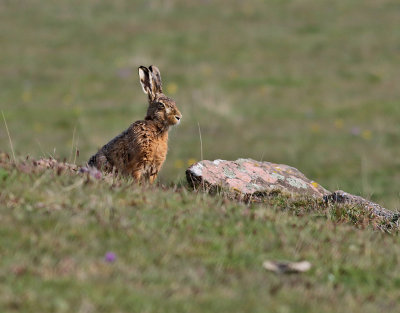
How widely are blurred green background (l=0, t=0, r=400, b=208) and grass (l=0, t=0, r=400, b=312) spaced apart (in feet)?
0.31

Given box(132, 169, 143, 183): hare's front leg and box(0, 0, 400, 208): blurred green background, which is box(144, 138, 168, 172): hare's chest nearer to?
box(132, 169, 143, 183): hare's front leg

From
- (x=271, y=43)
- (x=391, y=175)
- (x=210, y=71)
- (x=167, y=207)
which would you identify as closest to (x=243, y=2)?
(x=271, y=43)

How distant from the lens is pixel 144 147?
9734 mm

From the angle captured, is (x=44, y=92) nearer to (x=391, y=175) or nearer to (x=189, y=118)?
(x=189, y=118)

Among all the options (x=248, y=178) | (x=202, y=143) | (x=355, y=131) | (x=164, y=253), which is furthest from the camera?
(x=355, y=131)

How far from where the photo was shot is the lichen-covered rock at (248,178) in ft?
34.2

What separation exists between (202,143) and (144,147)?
13.7 meters

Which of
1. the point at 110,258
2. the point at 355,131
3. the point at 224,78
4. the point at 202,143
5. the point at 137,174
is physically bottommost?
the point at 202,143

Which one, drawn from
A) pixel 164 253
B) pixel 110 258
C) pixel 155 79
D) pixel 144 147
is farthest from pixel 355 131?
pixel 110 258

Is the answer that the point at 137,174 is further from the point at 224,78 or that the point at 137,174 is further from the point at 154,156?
the point at 224,78

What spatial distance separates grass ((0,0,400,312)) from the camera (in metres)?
5.92

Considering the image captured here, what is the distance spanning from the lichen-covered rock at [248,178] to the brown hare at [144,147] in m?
0.77

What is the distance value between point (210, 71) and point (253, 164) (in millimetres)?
18814

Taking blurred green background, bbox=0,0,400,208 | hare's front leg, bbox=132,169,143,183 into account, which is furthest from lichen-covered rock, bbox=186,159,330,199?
blurred green background, bbox=0,0,400,208
